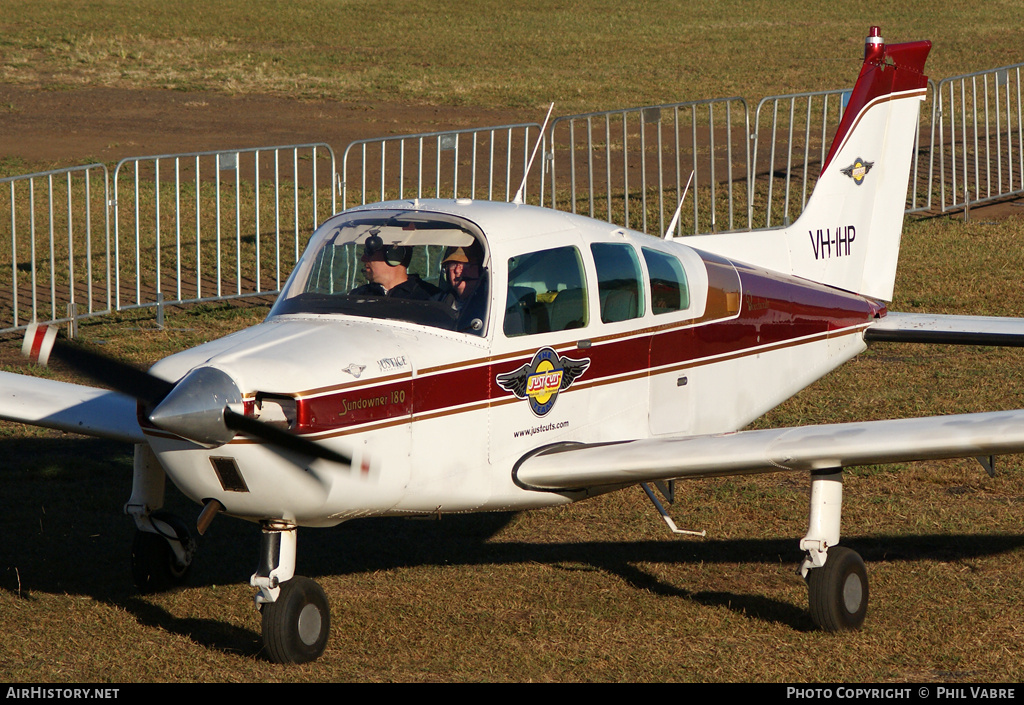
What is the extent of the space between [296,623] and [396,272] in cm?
193

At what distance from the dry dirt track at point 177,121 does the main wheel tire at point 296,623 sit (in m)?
18.0

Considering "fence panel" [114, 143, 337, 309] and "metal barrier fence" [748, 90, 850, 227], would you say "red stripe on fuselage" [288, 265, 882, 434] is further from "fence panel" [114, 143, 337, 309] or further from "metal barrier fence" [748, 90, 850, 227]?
"fence panel" [114, 143, 337, 309]

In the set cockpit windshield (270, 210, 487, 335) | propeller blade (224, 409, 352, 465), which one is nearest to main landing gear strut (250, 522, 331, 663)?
propeller blade (224, 409, 352, 465)

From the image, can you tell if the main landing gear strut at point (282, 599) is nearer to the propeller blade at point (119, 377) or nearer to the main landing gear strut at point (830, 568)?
the propeller blade at point (119, 377)

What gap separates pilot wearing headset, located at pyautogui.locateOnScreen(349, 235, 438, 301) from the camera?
6723 mm

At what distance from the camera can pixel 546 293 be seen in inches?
273

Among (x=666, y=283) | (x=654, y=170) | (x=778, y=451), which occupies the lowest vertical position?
(x=778, y=451)

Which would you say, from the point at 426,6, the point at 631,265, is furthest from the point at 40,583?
the point at 426,6

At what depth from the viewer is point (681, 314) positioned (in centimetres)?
769

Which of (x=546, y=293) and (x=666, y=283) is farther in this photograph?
(x=666, y=283)

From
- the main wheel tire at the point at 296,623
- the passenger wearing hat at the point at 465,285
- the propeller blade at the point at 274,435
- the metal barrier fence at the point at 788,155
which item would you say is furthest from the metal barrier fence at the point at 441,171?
the propeller blade at the point at 274,435

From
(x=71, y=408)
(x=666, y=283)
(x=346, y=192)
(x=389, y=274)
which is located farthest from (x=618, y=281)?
(x=346, y=192)

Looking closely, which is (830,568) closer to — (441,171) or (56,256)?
(56,256)

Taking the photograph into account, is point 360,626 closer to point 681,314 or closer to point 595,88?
point 681,314
